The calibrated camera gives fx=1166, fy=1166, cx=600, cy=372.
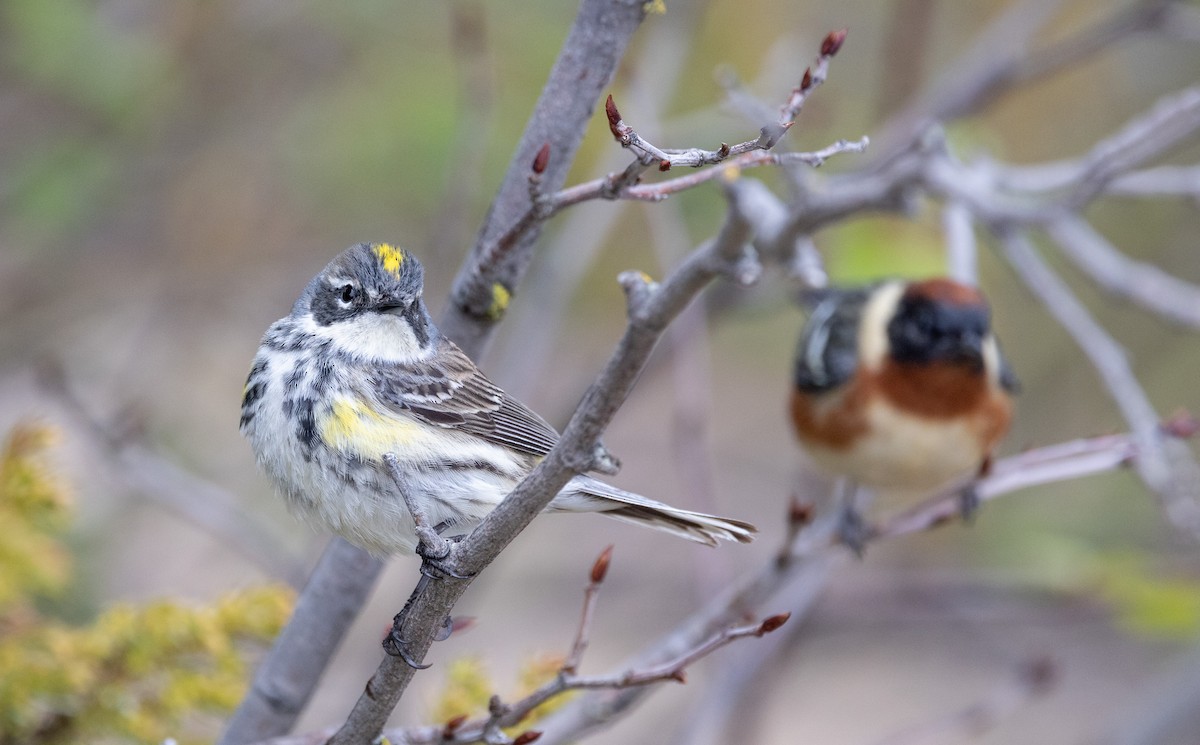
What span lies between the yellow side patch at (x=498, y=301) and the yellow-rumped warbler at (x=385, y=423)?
0.19m

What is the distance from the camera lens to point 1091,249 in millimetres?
3193

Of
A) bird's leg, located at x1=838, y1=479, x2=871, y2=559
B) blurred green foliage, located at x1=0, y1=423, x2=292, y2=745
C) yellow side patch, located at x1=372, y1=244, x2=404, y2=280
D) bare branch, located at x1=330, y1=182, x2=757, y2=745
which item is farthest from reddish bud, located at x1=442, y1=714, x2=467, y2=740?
bird's leg, located at x1=838, y1=479, x2=871, y2=559

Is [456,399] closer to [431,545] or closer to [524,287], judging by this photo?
[431,545]

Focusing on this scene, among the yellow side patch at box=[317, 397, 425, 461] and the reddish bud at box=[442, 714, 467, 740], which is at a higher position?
the yellow side patch at box=[317, 397, 425, 461]

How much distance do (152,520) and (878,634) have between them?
424 centimetres

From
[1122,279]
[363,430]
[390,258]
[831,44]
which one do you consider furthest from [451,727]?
[1122,279]

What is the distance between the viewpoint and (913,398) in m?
4.75

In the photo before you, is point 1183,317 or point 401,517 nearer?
point 401,517

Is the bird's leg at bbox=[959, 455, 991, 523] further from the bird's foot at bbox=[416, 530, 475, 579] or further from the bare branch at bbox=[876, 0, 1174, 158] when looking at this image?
the bird's foot at bbox=[416, 530, 475, 579]

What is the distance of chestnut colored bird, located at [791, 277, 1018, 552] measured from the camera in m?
4.62

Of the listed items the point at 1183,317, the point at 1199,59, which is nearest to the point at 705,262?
the point at 1183,317

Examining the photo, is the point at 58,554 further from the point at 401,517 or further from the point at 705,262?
the point at 705,262

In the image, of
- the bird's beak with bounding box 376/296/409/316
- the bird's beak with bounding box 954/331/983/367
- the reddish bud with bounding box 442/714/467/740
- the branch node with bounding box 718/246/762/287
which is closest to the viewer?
the branch node with bounding box 718/246/762/287

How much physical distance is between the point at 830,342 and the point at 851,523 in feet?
3.72
